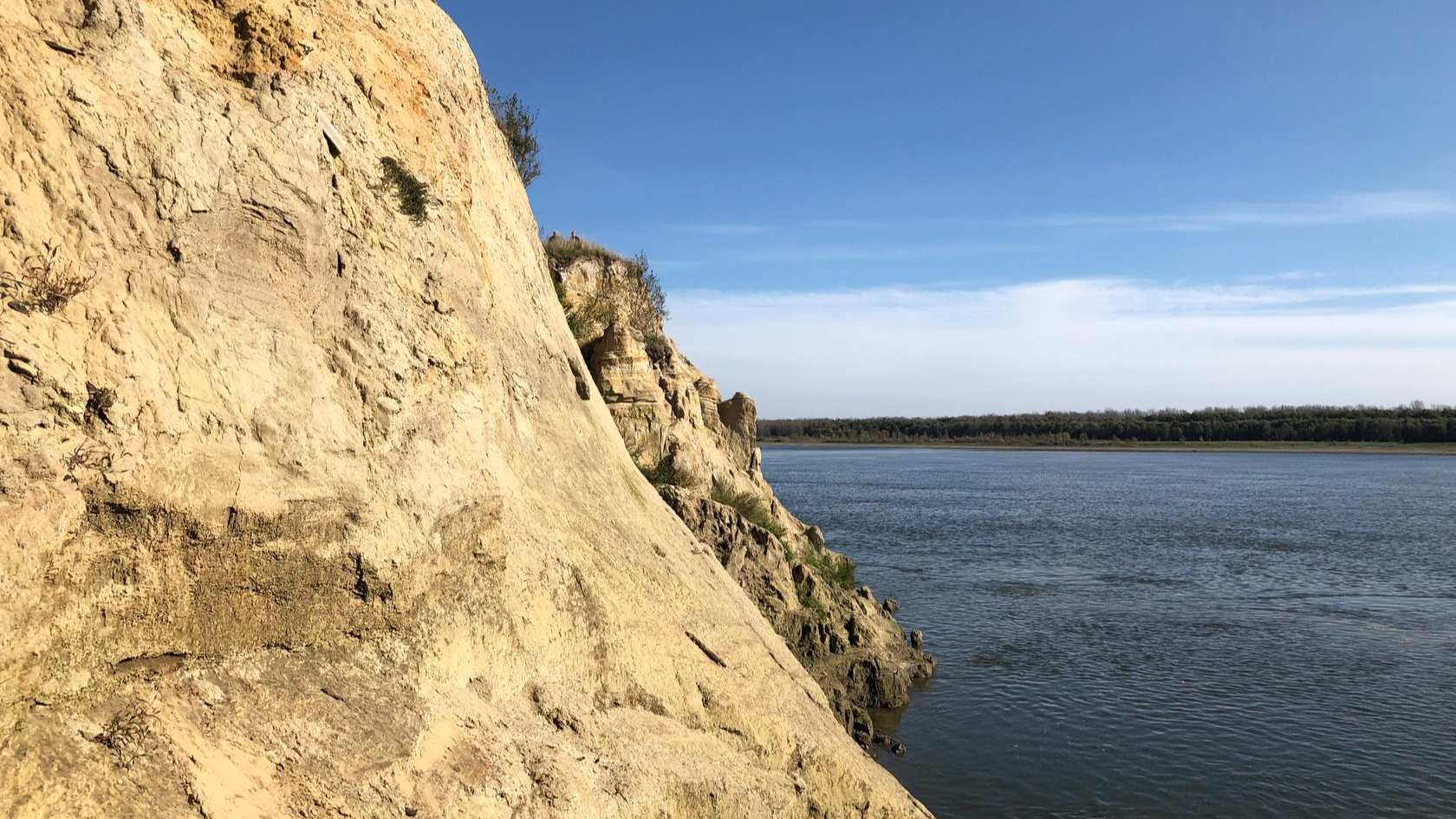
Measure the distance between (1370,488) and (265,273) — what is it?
65323 mm

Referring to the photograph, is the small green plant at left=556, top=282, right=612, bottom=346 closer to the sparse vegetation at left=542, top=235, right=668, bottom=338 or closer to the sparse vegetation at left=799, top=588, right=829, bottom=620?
the sparse vegetation at left=542, top=235, right=668, bottom=338

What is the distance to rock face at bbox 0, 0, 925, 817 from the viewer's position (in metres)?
4.04

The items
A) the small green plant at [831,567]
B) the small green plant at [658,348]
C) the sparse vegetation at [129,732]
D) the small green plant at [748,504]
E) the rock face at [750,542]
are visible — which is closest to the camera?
the sparse vegetation at [129,732]

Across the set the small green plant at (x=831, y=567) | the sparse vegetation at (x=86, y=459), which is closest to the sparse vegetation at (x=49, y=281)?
the sparse vegetation at (x=86, y=459)

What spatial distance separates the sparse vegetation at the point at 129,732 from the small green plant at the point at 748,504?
11.7 m

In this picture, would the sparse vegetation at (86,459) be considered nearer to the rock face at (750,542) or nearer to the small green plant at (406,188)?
the small green plant at (406,188)

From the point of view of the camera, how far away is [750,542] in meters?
13.6

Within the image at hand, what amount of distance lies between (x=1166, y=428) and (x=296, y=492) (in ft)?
452

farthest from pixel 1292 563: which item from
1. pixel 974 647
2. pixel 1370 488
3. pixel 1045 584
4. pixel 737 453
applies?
pixel 1370 488

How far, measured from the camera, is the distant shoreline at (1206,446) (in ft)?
342

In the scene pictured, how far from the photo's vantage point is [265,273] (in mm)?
5289

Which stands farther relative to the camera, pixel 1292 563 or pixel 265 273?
Result: pixel 1292 563

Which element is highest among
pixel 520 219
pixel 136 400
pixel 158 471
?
pixel 520 219

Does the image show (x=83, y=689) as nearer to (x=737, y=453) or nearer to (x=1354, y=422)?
(x=737, y=453)
